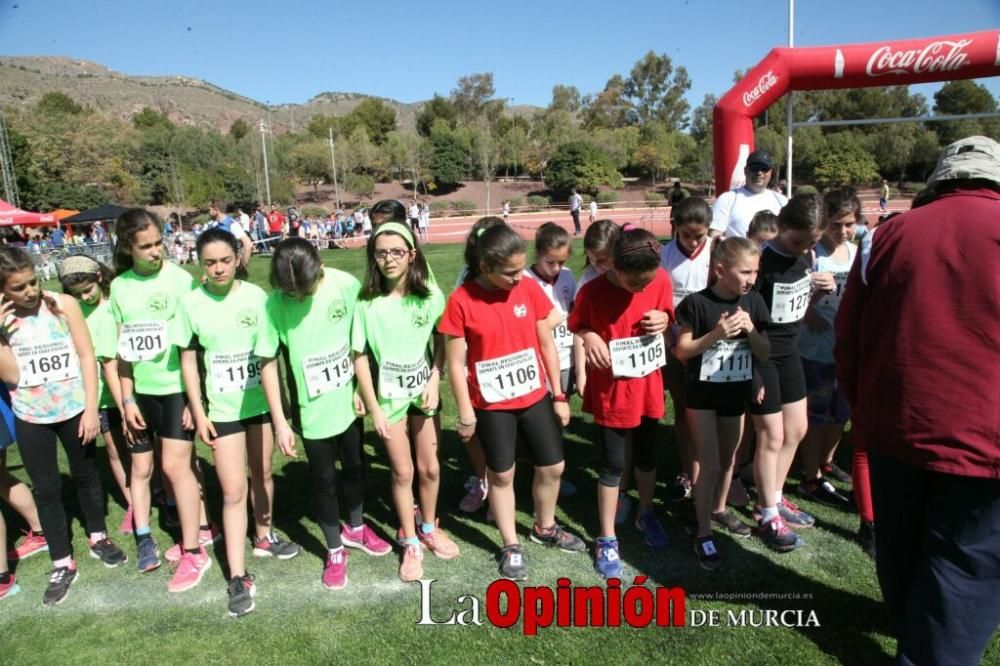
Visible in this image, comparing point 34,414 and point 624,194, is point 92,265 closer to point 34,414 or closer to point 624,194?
point 34,414

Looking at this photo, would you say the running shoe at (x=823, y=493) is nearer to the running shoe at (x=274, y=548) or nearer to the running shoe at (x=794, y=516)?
the running shoe at (x=794, y=516)

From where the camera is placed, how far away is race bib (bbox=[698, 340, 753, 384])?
3.13m

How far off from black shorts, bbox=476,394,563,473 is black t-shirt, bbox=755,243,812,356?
1.30 metres

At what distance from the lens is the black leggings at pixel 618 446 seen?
10.4 feet

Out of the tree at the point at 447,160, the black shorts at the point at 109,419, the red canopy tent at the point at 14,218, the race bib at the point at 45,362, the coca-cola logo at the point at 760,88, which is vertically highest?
the tree at the point at 447,160

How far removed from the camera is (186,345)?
3.01m

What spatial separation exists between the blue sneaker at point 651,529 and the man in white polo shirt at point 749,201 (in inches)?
93.6

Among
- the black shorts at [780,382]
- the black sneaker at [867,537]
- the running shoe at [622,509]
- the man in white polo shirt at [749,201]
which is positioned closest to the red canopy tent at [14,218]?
the man in white polo shirt at [749,201]

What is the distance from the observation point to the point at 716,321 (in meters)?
3.09

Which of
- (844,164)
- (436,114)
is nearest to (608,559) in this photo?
(844,164)

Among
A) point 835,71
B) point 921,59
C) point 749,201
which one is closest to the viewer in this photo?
point 749,201

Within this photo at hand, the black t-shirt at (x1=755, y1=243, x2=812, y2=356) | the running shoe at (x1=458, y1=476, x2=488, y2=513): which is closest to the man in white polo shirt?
the black t-shirt at (x1=755, y1=243, x2=812, y2=356)

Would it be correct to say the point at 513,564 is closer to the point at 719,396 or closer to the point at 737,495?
the point at 719,396

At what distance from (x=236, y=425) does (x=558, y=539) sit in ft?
6.06
